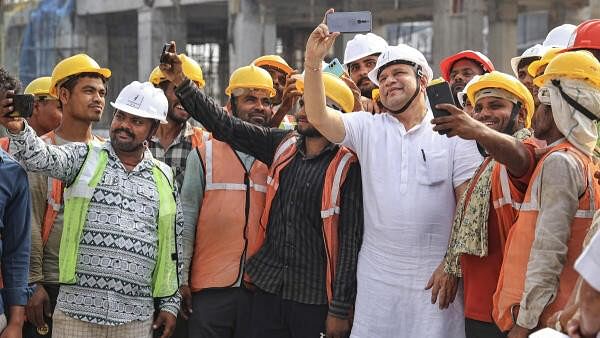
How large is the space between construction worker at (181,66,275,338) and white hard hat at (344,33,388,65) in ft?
4.81

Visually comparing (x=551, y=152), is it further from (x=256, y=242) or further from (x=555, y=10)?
(x=555, y=10)

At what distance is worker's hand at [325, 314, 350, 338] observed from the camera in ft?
17.1

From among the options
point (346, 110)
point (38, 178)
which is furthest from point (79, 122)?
point (346, 110)

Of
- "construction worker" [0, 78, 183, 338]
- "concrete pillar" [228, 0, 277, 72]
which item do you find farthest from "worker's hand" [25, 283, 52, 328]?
"concrete pillar" [228, 0, 277, 72]

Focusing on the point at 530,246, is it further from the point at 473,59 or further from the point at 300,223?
the point at 473,59

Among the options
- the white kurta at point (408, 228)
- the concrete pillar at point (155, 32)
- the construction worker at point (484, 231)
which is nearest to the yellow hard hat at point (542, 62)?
the construction worker at point (484, 231)

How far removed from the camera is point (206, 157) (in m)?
6.07

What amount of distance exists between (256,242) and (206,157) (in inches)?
26.3

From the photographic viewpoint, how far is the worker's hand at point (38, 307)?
18.2ft

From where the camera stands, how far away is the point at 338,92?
5.68 metres

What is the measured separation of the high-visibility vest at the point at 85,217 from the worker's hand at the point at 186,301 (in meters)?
0.32

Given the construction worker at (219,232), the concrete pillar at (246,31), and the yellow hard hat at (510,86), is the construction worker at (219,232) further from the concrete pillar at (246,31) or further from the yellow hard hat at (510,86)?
the concrete pillar at (246,31)

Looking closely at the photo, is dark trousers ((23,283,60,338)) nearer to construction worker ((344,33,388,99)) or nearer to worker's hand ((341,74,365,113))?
worker's hand ((341,74,365,113))

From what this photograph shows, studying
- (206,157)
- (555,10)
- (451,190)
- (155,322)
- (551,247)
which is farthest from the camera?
(555,10)
